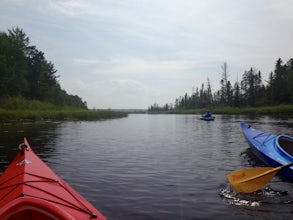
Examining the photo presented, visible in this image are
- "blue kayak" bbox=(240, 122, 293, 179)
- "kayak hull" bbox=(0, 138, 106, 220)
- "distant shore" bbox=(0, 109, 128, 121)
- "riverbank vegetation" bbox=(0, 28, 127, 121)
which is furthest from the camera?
"riverbank vegetation" bbox=(0, 28, 127, 121)

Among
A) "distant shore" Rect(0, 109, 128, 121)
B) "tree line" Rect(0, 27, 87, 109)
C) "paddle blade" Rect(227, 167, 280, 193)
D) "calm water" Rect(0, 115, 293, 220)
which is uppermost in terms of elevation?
"tree line" Rect(0, 27, 87, 109)

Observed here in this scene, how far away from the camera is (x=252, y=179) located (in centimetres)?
754

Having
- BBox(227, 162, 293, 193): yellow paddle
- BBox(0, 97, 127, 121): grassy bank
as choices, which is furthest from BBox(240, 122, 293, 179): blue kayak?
BBox(0, 97, 127, 121): grassy bank

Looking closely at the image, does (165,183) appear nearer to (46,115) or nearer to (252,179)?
(252,179)

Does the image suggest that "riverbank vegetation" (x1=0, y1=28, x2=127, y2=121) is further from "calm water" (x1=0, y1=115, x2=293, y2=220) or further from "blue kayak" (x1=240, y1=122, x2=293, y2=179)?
"blue kayak" (x1=240, y1=122, x2=293, y2=179)

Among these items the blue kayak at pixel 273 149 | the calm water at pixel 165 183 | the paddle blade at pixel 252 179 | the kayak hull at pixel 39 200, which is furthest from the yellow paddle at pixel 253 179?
the kayak hull at pixel 39 200

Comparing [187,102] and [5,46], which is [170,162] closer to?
[5,46]

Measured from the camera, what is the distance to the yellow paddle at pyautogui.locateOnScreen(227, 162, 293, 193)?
7.46 m

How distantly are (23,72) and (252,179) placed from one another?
5544 cm

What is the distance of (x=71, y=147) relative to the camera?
16.8 m

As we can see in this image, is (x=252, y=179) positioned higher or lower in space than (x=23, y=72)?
lower

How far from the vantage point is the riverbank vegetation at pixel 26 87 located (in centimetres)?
4278

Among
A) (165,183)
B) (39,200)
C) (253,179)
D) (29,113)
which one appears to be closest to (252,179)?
(253,179)

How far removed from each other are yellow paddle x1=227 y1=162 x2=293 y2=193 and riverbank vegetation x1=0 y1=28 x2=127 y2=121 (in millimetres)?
32878
